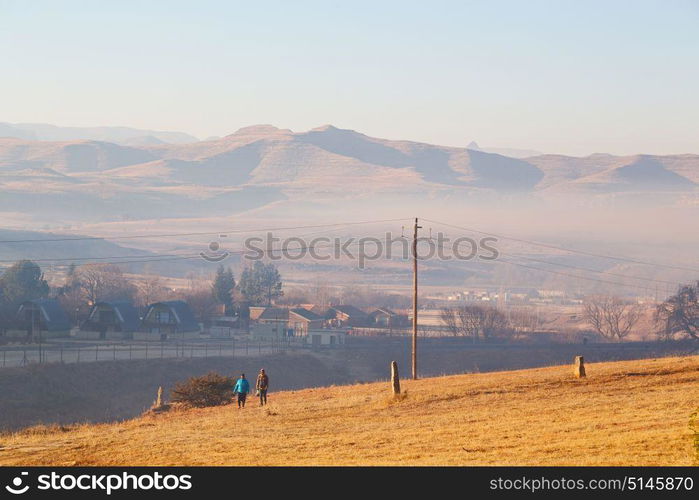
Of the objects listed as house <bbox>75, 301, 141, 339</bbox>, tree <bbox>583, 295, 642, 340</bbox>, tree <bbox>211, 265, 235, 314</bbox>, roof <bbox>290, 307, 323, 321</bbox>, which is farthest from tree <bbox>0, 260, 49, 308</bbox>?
tree <bbox>583, 295, 642, 340</bbox>

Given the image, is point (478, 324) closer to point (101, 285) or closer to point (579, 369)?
point (101, 285)

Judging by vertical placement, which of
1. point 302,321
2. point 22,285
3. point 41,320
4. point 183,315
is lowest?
point 302,321

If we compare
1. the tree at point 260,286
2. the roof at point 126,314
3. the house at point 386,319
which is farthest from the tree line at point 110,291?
the house at point 386,319

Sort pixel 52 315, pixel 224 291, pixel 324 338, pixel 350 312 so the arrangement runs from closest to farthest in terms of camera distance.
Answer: pixel 52 315 < pixel 324 338 < pixel 224 291 < pixel 350 312

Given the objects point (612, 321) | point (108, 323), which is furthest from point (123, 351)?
point (612, 321)

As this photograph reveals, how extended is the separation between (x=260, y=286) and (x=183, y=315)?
112 ft

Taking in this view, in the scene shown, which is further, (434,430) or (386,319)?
(386,319)

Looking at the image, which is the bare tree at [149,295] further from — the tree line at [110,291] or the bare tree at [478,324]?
the bare tree at [478,324]

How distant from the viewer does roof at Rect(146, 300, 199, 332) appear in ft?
393

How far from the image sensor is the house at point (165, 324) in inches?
4616

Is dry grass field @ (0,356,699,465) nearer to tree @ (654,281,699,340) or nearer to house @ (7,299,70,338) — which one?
house @ (7,299,70,338)

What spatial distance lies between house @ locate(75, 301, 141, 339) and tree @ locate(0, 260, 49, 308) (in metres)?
9.50

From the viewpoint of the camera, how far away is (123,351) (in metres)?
94.7

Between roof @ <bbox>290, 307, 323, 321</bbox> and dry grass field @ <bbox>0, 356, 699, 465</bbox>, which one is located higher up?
dry grass field @ <bbox>0, 356, 699, 465</bbox>
